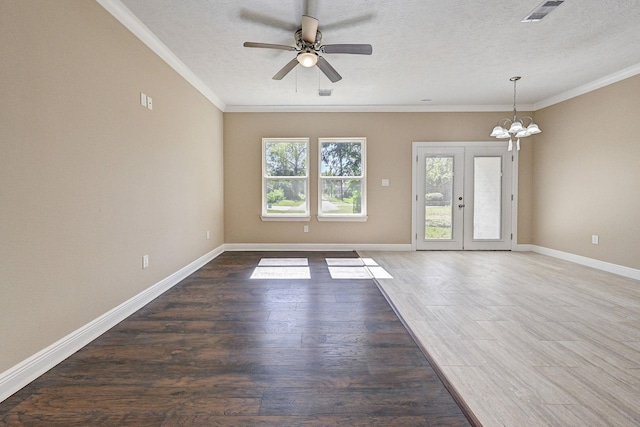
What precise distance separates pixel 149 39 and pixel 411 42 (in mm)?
2812

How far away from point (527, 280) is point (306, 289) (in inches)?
114

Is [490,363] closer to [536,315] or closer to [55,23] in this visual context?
[536,315]

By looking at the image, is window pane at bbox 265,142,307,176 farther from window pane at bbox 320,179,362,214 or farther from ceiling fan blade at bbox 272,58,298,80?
ceiling fan blade at bbox 272,58,298,80

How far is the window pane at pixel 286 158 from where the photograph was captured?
5949mm

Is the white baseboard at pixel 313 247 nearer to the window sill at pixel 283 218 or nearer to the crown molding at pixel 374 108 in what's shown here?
the window sill at pixel 283 218

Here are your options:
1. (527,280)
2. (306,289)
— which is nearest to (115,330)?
(306,289)

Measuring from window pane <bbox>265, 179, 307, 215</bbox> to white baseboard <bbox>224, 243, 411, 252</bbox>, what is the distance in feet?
2.19

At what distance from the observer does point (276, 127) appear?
589cm

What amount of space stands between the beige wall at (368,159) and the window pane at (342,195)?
199 millimetres

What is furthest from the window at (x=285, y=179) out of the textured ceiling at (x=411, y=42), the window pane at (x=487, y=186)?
the window pane at (x=487, y=186)

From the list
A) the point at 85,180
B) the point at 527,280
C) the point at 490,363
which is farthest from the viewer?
the point at 527,280

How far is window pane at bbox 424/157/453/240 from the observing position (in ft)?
19.2

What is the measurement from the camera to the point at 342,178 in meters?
5.93

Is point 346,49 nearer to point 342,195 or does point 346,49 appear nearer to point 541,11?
point 541,11
